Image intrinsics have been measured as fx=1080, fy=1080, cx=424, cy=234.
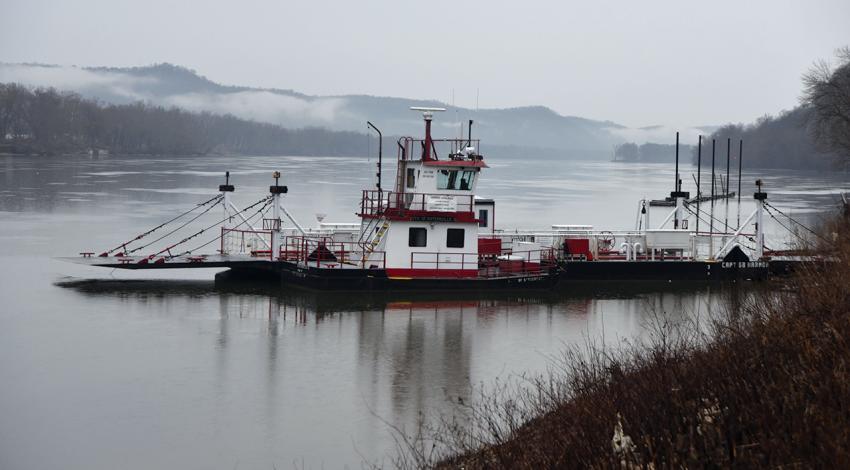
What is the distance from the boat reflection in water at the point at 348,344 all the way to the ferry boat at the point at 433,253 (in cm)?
48

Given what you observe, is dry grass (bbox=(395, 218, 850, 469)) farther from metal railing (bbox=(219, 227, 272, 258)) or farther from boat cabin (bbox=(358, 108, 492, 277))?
metal railing (bbox=(219, 227, 272, 258))

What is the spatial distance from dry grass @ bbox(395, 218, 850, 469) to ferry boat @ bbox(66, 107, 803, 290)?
1601 cm

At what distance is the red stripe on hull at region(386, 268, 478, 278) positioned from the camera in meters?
30.6

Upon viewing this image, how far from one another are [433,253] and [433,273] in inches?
23.0

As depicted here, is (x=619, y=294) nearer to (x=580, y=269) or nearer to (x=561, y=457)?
(x=580, y=269)

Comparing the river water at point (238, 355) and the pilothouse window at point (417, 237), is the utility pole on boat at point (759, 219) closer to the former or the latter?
the river water at point (238, 355)

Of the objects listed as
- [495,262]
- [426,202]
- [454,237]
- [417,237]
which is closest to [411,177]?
[426,202]

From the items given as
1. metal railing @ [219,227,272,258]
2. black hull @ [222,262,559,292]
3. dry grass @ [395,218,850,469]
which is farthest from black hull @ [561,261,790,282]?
dry grass @ [395,218,850,469]

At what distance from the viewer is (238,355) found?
2256 centimetres

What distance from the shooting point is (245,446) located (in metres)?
16.2

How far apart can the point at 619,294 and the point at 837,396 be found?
2251 centimetres

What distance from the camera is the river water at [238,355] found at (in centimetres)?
1642

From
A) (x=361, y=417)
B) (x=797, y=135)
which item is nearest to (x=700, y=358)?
(x=361, y=417)

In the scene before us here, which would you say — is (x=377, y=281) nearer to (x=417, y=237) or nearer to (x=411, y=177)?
(x=417, y=237)
